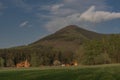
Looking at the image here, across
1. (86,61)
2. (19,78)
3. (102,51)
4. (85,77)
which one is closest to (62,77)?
(85,77)

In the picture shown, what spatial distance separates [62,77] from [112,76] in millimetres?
5423

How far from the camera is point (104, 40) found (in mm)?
178500

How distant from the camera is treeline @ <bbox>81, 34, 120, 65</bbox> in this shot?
154625 mm

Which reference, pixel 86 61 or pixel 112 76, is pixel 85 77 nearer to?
pixel 112 76

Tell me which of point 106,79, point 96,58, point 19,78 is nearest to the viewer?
point 106,79

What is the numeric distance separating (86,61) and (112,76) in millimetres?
117864

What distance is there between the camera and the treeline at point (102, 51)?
507 feet

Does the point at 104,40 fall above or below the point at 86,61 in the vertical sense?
above

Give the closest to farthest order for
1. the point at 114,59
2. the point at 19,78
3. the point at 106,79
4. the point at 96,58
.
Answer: the point at 106,79
the point at 19,78
the point at 96,58
the point at 114,59

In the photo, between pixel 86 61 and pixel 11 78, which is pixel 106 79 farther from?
pixel 86 61

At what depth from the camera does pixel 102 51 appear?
6506 inches

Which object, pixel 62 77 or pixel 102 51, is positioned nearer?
pixel 62 77

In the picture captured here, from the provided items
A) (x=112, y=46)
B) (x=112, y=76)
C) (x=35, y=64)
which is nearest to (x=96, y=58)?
(x=112, y=46)

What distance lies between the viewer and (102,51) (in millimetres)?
165250
